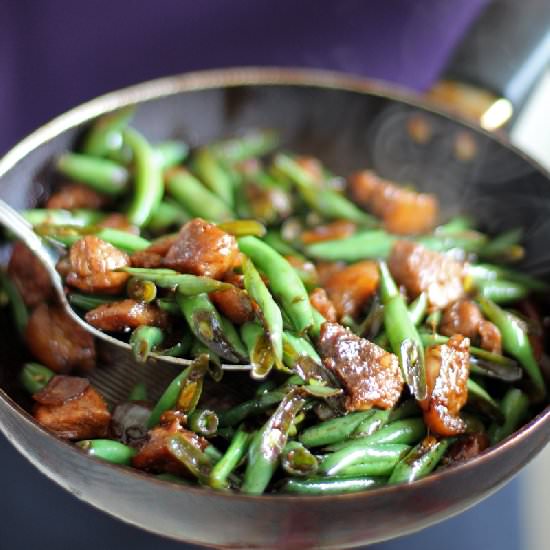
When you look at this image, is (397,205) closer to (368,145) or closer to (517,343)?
(368,145)

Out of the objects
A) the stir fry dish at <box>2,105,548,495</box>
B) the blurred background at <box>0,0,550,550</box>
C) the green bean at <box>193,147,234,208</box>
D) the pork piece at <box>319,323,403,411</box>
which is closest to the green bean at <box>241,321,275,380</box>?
the stir fry dish at <box>2,105,548,495</box>

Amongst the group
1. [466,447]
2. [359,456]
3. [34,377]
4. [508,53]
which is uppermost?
[508,53]

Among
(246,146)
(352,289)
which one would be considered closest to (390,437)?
(352,289)

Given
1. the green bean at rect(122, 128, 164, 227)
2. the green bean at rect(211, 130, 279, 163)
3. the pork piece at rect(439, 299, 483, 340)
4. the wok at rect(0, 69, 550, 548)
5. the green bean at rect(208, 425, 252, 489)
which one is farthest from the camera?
the green bean at rect(211, 130, 279, 163)

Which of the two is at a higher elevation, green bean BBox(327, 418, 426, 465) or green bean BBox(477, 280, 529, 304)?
green bean BBox(477, 280, 529, 304)

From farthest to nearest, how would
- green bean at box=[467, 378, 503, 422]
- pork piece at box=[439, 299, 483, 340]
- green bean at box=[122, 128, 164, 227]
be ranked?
green bean at box=[122, 128, 164, 227], pork piece at box=[439, 299, 483, 340], green bean at box=[467, 378, 503, 422]

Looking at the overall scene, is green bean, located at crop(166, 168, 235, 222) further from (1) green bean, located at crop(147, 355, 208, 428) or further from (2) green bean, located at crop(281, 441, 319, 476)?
(2) green bean, located at crop(281, 441, 319, 476)

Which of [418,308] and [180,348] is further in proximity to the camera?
[418,308]
